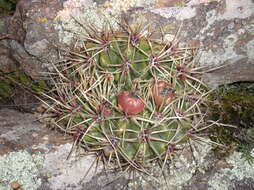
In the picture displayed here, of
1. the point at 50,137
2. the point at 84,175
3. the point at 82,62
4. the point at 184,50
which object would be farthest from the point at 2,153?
the point at 184,50

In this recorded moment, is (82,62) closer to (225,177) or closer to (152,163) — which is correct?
(152,163)

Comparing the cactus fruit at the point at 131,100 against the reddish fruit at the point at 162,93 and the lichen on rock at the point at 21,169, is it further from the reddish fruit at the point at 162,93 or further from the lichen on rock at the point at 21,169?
the lichen on rock at the point at 21,169

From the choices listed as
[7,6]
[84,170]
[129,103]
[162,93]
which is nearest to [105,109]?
[129,103]

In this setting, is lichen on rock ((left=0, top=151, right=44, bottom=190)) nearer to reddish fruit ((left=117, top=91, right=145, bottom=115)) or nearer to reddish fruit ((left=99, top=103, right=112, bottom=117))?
reddish fruit ((left=99, top=103, right=112, bottom=117))

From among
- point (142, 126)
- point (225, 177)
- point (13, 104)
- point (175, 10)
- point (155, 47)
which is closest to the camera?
point (142, 126)

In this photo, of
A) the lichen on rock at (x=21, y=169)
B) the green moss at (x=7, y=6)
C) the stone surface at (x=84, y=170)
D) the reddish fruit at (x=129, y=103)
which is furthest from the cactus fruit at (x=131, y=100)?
the green moss at (x=7, y=6)

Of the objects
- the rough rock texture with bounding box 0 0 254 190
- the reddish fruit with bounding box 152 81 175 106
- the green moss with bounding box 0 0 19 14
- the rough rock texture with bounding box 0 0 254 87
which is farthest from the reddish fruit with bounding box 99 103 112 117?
the green moss with bounding box 0 0 19 14

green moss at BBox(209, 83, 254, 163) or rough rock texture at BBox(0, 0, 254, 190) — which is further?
green moss at BBox(209, 83, 254, 163)
